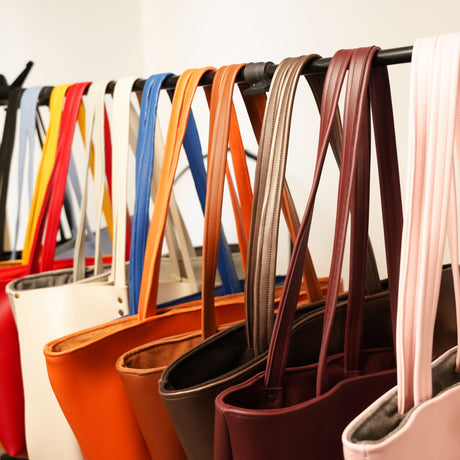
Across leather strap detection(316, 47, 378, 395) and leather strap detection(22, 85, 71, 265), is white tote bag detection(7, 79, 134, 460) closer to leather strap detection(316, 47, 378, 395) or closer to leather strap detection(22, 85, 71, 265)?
leather strap detection(22, 85, 71, 265)

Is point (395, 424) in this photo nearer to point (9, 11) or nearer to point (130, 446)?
point (130, 446)

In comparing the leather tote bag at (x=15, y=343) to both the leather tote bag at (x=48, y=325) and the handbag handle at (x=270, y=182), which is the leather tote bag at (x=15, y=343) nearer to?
the leather tote bag at (x=48, y=325)

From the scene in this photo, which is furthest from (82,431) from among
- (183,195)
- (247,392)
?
(183,195)

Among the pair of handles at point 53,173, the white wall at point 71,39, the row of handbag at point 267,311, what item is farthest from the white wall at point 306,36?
the pair of handles at point 53,173

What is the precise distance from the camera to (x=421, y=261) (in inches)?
14.0

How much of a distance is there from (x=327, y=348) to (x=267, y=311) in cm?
6

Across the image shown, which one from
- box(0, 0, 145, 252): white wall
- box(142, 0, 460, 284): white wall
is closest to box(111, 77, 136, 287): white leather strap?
box(142, 0, 460, 284): white wall

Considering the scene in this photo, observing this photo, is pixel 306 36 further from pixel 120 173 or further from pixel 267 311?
pixel 267 311

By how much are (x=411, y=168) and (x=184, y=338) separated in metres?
0.28

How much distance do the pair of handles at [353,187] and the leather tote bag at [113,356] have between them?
0.15 m

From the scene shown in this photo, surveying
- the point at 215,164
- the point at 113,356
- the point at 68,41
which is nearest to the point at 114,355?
the point at 113,356

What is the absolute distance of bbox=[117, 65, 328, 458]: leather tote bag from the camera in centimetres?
49

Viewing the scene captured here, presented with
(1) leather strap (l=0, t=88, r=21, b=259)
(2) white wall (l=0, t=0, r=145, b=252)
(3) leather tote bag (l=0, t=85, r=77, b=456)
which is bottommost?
(3) leather tote bag (l=0, t=85, r=77, b=456)

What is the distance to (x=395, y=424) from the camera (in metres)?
0.37
